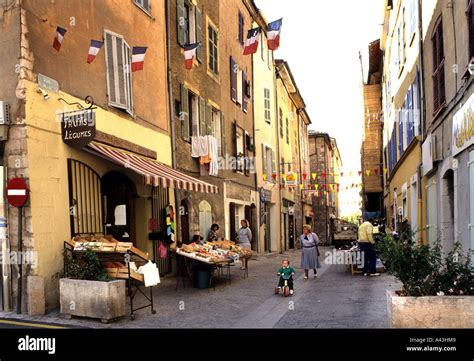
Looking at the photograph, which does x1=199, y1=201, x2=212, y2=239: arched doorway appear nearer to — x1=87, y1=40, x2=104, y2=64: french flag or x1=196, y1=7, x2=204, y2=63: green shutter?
x1=196, y1=7, x2=204, y2=63: green shutter

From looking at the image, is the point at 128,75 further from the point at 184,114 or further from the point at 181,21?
the point at 181,21

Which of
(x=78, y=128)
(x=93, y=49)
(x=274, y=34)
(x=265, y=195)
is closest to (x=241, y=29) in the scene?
(x=265, y=195)

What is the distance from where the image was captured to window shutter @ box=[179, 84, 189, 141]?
13.5m

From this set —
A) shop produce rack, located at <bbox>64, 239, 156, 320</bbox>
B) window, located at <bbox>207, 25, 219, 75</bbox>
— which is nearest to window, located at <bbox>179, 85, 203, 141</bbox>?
window, located at <bbox>207, 25, 219, 75</bbox>

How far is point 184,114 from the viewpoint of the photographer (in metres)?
13.7

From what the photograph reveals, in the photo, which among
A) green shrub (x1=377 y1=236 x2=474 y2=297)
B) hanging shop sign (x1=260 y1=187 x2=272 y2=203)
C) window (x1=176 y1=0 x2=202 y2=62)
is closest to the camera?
green shrub (x1=377 y1=236 x2=474 y2=297)

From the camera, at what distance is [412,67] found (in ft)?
47.0

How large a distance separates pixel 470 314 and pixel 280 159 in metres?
22.2

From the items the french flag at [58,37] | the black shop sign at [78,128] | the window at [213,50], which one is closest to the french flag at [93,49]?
the french flag at [58,37]

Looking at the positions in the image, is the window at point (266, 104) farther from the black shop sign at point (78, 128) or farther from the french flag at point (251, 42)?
the black shop sign at point (78, 128)

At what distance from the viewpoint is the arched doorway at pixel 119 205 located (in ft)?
34.2

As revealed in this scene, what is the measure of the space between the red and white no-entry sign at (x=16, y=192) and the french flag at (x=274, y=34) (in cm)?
713

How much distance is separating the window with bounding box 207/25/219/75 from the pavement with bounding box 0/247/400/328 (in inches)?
311
